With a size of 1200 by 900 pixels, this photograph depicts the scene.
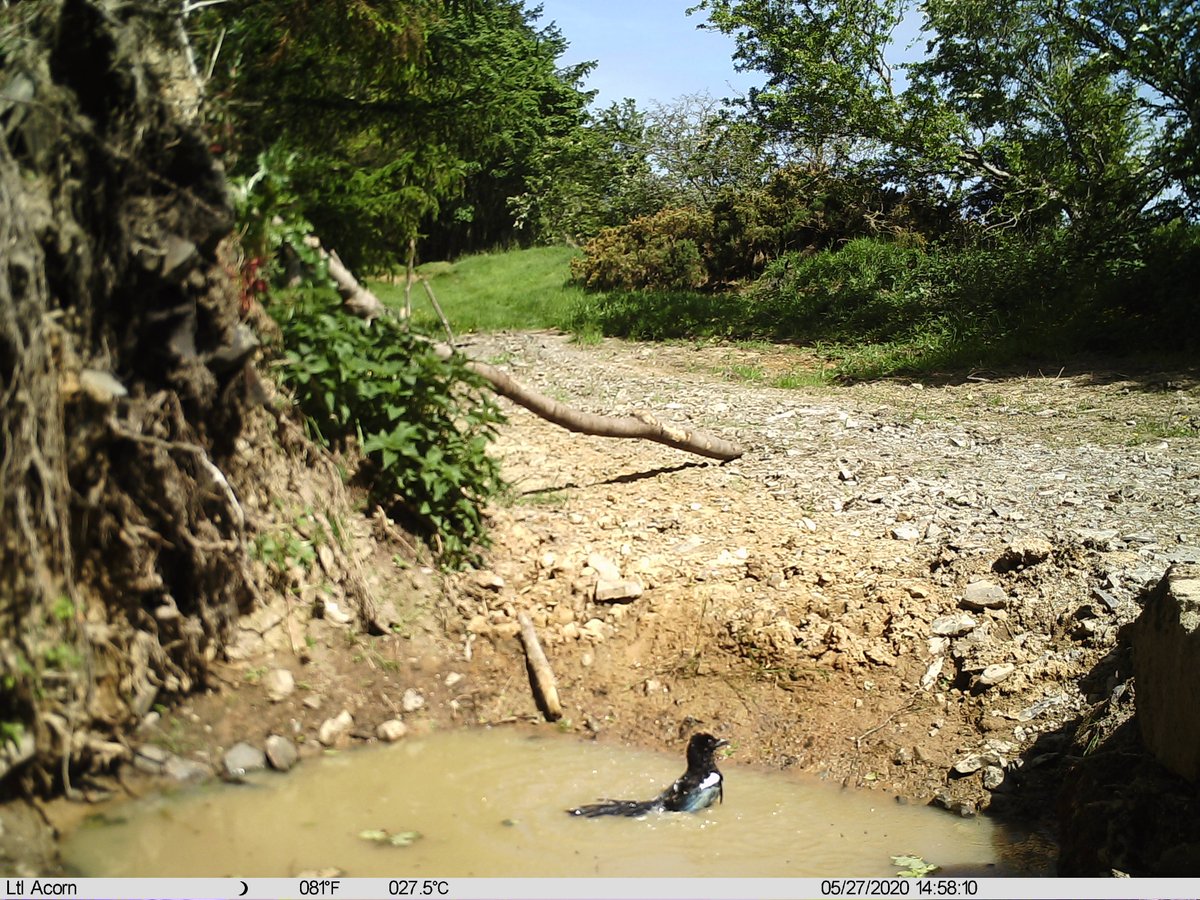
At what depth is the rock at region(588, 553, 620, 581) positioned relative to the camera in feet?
21.6

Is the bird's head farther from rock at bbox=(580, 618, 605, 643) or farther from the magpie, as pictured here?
rock at bbox=(580, 618, 605, 643)

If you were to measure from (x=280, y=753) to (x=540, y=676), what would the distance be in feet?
4.70

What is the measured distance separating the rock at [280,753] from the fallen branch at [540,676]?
1.29 m

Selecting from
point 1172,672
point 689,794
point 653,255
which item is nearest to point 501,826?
point 689,794

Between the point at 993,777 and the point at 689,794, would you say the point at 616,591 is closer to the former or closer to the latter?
the point at 689,794

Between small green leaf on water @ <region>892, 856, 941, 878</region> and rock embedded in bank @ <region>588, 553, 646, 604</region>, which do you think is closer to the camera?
small green leaf on water @ <region>892, 856, 941, 878</region>

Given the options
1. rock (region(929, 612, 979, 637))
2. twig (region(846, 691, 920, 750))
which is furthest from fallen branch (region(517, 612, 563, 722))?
rock (region(929, 612, 979, 637))

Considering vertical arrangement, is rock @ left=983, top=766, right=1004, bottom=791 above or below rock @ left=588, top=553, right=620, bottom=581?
below

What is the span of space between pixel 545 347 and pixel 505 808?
8.51 metres

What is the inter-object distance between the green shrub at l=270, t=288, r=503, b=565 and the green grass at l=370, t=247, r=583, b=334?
16.1ft

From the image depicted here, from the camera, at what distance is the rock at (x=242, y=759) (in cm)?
469

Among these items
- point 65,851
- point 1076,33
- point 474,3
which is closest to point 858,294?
point 1076,33

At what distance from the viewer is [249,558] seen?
5.21 metres

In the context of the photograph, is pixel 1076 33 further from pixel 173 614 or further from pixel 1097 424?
pixel 173 614
